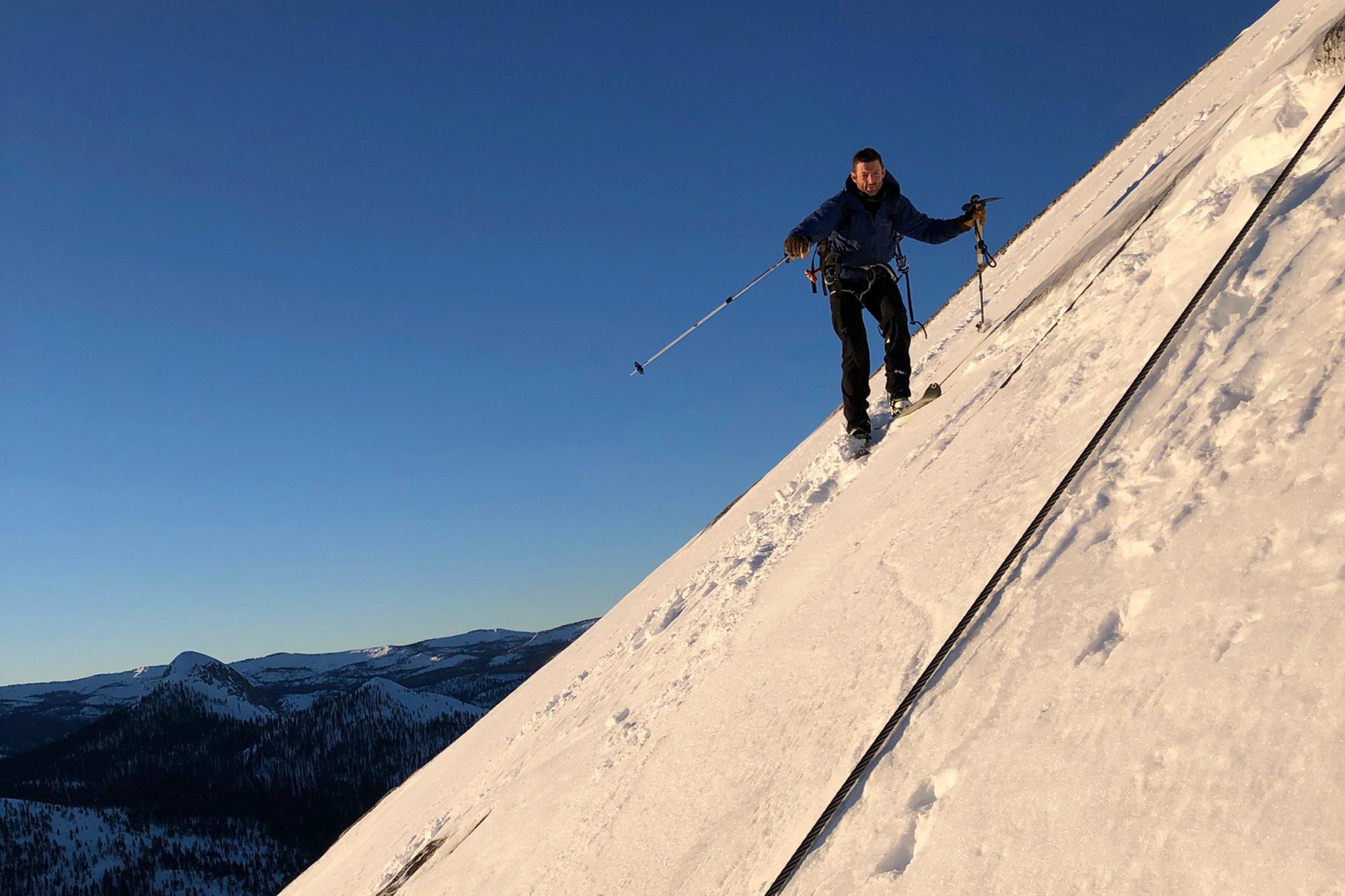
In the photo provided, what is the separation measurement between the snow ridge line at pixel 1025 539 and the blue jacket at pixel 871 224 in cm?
352

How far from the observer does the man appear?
24.7 feet

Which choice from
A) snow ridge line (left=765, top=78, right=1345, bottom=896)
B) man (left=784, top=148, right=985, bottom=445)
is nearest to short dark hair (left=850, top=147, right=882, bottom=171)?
man (left=784, top=148, right=985, bottom=445)

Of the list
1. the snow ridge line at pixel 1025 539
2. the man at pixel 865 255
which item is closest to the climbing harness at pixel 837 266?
the man at pixel 865 255

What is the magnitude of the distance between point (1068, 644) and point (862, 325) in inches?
215

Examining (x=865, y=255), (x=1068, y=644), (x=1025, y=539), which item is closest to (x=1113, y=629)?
(x=1068, y=644)

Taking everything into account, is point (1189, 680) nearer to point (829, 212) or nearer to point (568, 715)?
point (829, 212)

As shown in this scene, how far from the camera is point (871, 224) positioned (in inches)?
304

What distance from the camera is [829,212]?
756 centimetres

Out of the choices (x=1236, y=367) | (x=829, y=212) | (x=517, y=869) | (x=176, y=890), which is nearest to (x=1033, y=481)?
(x=1236, y=367)

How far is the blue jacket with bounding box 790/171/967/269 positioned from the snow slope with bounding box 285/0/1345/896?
1.34 m

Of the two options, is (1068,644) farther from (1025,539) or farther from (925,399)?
(925,399)

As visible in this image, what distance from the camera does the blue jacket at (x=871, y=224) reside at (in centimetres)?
755

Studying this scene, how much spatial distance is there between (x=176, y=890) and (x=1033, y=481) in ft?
678

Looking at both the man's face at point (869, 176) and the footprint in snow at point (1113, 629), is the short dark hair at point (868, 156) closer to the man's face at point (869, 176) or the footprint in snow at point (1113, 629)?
the man's face at point (869, 176)
